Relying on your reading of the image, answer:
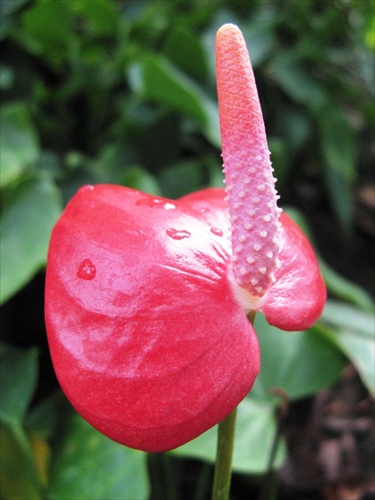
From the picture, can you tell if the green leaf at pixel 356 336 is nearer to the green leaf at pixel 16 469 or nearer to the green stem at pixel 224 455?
the green stem at pixel 224 455

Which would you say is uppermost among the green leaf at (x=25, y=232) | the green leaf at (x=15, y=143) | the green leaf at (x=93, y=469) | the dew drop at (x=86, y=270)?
the dew drop at (x=86, y=270)

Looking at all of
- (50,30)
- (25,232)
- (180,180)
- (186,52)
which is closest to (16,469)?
(25,232)

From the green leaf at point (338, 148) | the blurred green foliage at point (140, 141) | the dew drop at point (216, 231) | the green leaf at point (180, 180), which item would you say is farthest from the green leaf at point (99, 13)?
the dew drop at point (216, 231)

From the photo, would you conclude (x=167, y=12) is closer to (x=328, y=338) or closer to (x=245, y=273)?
(x=328, y=338)

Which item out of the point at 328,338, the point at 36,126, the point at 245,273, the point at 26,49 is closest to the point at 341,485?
the point at 328,338

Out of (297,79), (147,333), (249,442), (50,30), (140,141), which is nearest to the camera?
(147,333)

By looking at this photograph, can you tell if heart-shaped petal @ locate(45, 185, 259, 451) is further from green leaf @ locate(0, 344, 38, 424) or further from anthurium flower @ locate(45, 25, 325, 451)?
green leaf @ locate(0, 344, 38, 424)

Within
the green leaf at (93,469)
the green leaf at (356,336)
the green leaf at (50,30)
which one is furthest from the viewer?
the green leaf at (50,30)

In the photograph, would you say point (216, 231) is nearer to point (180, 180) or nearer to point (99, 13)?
point (180, 180)
